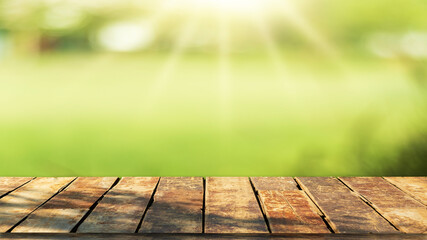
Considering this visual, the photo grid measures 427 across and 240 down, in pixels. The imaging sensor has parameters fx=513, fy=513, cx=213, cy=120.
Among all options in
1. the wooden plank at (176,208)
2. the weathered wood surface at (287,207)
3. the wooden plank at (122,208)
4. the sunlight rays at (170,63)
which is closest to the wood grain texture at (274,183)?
the weathered wood surface at (287,207)

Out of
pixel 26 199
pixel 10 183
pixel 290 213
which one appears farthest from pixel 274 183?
pixel 10 183

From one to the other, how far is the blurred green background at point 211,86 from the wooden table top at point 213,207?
227 millimetres

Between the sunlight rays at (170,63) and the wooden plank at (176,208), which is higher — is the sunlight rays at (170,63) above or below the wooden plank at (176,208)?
above

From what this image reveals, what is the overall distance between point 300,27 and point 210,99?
0.71 meters

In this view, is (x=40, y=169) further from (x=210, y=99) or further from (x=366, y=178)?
(x=366, y=178)

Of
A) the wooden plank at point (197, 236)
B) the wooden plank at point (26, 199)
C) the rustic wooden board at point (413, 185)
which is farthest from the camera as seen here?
the rustic wooden board at point (413, 185)

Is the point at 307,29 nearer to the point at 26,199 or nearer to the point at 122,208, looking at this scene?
the point at 122,208

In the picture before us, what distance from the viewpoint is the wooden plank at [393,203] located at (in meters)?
2.09

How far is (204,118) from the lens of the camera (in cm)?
317

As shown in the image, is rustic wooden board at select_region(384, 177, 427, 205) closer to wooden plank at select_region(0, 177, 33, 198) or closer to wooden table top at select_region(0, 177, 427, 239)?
wooden table top at select_region(0, 177, 427, 239)

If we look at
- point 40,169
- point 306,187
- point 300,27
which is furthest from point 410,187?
point 40,169

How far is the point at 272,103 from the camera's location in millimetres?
3150

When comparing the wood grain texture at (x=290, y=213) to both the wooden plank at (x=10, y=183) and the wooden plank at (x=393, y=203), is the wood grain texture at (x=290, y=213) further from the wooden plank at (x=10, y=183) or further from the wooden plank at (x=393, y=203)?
the wooden plank at (x=10, y=183)

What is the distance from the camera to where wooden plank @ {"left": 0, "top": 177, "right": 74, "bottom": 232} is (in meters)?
2.13
